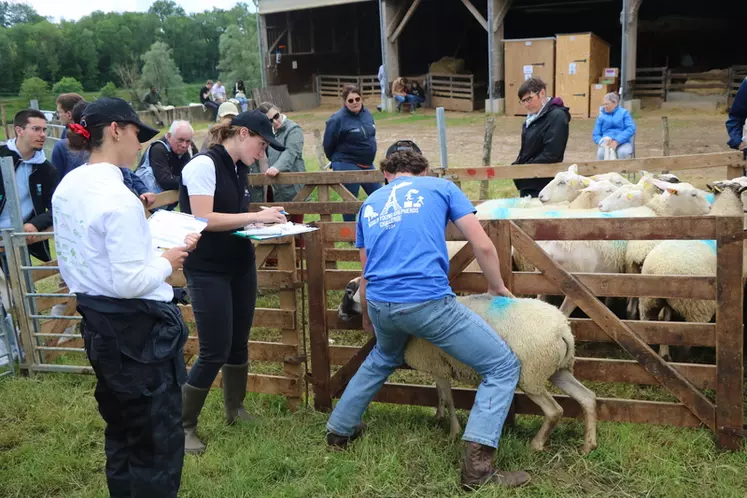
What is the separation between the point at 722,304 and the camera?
373cm

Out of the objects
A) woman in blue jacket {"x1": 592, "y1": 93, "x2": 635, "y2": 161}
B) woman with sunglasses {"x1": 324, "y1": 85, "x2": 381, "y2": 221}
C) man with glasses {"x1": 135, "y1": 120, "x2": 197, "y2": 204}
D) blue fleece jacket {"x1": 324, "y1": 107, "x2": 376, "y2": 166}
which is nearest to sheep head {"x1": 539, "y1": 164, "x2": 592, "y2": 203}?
woman with sunglasses {"x1": 324, "y1": 85, "x2": 381, "y2": 221}

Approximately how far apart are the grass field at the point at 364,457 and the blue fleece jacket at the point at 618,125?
6578mm

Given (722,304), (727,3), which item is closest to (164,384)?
(722,304)

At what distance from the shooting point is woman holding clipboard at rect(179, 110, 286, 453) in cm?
367

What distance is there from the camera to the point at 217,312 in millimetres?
3783

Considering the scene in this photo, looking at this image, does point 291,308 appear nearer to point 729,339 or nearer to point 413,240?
point 413,240

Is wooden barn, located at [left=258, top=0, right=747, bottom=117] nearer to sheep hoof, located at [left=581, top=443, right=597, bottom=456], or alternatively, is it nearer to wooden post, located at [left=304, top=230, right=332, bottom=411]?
wooden post, located at [left=304, top=230, right=332, bottom=411]

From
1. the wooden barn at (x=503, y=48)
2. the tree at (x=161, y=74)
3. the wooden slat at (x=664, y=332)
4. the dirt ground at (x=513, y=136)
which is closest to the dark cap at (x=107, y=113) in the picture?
the wooden slat at (x=664, y=332)

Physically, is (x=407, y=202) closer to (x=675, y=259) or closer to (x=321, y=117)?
(x=675, y=259)

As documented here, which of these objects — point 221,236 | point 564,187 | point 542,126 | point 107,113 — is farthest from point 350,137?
point 107,113

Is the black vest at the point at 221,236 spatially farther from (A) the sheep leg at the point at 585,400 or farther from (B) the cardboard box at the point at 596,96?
(B) the cardboard box at the point at 596,96

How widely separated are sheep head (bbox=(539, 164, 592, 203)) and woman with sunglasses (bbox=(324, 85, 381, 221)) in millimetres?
2050

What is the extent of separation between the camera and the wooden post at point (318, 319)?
4.38 metres

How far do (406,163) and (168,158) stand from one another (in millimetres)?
3487
